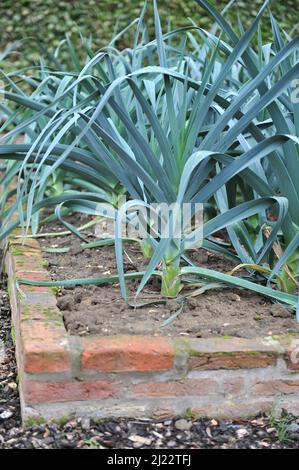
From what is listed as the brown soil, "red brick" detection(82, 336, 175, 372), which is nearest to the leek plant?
the brown soil

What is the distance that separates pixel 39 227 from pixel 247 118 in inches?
48.3

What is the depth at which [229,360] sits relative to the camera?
186 cm

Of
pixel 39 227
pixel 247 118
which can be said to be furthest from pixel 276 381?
pixel 39 227

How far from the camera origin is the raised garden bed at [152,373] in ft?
5.91

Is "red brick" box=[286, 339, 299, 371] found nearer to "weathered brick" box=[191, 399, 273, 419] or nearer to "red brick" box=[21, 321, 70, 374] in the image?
"weathered brick" box=[191, 399, 273, 419]

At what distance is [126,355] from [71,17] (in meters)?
4.52

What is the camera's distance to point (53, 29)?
19.0 ft

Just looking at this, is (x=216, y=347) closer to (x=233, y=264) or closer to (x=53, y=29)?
(x=233, y=264)

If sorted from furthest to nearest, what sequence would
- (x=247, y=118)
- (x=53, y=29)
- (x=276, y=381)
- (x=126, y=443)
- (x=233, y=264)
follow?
(x=53, y=29) < (x=233, y=264) < (x=247, y=118) < (x=276, y=381) < (x=126, y=443)

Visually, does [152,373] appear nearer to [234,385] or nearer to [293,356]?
[234,385]

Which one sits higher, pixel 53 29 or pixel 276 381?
pixel 53 29

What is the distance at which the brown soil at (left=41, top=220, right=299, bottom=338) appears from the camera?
6.44ft

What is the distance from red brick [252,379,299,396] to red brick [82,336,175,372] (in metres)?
0.25

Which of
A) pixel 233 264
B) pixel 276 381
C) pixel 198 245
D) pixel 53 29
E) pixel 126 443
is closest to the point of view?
pixel 126 443
